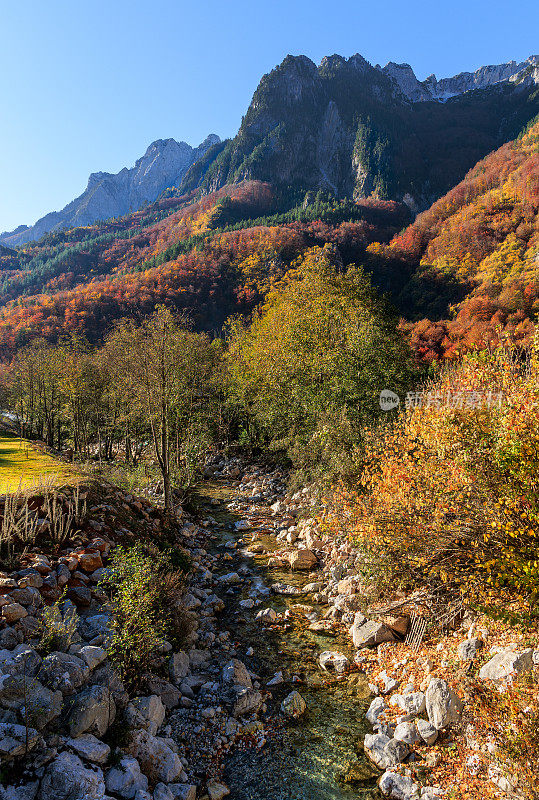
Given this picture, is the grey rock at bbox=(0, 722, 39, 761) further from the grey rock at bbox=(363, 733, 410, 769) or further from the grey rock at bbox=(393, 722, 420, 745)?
the grey rock at bbox=(393, 722, 420, 745)

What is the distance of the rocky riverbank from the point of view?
670cm

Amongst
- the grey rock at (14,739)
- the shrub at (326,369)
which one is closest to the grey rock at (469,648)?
the shrub at (326,369)

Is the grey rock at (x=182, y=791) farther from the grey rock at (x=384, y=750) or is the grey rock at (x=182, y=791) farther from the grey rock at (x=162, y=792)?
the grey rock at (x=384, y=750)

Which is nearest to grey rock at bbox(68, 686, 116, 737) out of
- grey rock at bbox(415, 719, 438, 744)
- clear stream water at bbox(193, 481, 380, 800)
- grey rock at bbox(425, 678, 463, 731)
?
clear stream water at bbox(193, 481, 380, 800)

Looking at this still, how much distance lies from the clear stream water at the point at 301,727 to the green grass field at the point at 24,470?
801 centimetres

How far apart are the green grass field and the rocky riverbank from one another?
240 cm

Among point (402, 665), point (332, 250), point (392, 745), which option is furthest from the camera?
point (332, 250)

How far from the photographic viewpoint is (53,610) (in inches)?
341

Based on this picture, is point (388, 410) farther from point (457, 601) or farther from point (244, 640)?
point (244, 640)

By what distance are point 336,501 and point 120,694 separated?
1051cm

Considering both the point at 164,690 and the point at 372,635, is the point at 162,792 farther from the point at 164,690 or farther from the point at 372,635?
the point at 372,635

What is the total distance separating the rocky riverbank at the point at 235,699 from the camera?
670 cm

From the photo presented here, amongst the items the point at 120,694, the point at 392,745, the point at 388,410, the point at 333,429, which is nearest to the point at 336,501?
the point at 333,429
